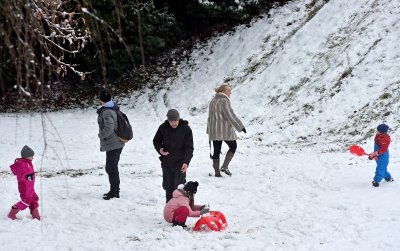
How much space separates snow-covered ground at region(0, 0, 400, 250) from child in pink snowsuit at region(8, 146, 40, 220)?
0.67 ft

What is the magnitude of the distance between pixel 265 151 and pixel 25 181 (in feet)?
22.9

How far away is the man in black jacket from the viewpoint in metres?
7.99

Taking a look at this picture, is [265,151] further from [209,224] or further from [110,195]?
[209,224]

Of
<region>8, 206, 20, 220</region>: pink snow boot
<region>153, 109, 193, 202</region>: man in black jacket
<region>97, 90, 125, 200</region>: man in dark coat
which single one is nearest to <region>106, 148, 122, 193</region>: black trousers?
<region>97, 90, 125, 200</region>: man in dark coat

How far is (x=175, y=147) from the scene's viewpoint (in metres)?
8.02

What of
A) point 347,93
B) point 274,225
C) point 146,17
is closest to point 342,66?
point 347,93

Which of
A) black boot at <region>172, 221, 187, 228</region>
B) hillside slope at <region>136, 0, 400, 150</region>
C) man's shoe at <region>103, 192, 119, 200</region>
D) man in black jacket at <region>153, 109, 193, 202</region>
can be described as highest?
hillside slope at <region>136, 0, 400, 150</region>

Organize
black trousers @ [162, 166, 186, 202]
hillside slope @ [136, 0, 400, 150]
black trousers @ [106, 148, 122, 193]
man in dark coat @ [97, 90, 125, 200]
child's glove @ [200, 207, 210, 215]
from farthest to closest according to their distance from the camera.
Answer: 1. hillside slope @ [136, 0, 400, 150]
2. black trousers @ [106, 148, 122, 193]
3. man in dark coat @ [97, 90, 125, 200]
4. black trousers @ [162, 166, 186, 202]
5. child's glove @ [200, 207, 210, 215]

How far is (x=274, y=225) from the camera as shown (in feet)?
25.4

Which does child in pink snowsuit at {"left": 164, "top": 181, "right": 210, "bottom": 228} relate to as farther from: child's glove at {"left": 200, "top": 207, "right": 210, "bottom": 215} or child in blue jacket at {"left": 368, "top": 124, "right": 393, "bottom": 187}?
child in blue jacket at {"left": 368, "top": 124, "right": 393, "bottom": 187}

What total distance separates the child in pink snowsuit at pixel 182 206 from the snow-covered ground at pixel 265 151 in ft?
0.64

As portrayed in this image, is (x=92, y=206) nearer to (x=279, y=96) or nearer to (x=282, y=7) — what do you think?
(x=279, y=96)

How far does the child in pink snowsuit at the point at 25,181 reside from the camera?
25.9ft

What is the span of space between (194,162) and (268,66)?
23.2ft
